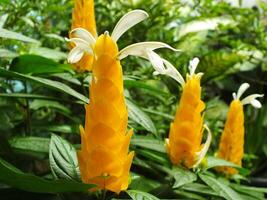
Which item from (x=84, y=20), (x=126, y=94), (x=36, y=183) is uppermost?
(x=84, y=20)

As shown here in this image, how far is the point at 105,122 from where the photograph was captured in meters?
0.70

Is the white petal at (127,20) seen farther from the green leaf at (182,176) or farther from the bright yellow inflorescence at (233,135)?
the bright yellow inflorescence at (233,135)

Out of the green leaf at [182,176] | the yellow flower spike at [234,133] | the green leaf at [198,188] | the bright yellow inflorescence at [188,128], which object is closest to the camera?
the green leaf at [182,176]

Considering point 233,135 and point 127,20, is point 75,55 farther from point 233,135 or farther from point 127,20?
point 233,135

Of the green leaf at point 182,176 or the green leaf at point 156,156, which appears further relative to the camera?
the green leaf at point 156,156

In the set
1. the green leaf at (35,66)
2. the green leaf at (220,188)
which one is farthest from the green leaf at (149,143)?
the green leaf at (35,66)

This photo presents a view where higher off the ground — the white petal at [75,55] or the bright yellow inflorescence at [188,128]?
the white petal at [75,55]

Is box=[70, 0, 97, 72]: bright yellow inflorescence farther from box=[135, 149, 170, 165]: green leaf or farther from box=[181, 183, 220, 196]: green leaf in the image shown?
box=[181, 183, 220, 196]: green leaf

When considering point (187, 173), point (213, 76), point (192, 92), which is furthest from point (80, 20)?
point (213, 76)

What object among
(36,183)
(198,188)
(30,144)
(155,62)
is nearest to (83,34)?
(155,62)

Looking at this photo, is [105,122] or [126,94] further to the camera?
[126,94]

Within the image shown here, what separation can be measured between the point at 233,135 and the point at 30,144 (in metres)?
0.65

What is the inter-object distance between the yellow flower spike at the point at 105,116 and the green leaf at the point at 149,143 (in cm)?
36

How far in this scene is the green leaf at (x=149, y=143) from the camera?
109 cm
